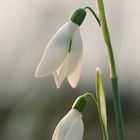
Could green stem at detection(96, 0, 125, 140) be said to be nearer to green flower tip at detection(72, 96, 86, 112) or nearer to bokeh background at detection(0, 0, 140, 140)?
green flower tip at detection(72, 96, 86, 112)

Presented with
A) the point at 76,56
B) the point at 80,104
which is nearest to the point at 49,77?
the point at 80,104

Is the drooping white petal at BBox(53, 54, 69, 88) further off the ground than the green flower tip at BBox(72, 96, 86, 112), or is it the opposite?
the drooping white petal at BBox(53, 54, 69, 88)

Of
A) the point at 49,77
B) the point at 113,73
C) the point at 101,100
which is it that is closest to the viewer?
the point at 113,73

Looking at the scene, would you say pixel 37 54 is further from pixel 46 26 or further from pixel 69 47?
pixel 69 47

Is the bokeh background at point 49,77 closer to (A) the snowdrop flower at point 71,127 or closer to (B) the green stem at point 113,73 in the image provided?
(A) the snowdrop flower at point 71,127

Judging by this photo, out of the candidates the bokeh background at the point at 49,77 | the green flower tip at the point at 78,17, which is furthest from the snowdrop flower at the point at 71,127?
the bokeh background at the point at 49,77

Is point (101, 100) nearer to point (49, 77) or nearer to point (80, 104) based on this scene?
point (80, 104)

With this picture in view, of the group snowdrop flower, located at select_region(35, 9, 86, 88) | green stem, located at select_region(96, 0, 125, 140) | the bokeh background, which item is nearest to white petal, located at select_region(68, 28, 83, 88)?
snowdrop flower, located at select_region(35, 9, 86, 88)

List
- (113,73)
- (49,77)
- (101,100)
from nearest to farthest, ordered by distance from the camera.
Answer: (113,73)
(101,100)
(49,77)
